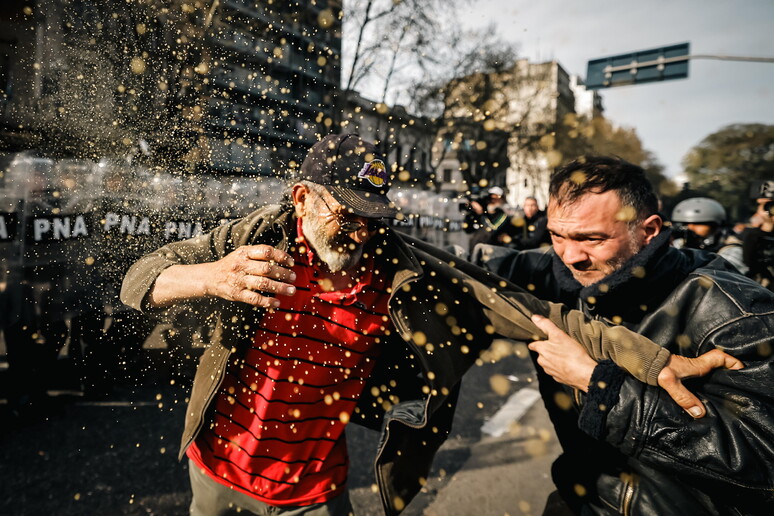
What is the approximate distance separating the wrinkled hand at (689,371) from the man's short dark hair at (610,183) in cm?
66

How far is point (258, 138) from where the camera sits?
2834mm


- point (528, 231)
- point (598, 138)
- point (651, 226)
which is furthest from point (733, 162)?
point (651, 226)

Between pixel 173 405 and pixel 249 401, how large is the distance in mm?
3710

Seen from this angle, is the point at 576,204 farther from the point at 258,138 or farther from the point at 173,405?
the point at 173,405

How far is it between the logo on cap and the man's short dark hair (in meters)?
0.84

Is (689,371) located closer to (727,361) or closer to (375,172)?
(727,361)

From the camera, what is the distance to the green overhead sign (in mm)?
9555

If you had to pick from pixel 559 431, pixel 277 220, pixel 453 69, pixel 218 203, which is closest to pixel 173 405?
pixel 218 203

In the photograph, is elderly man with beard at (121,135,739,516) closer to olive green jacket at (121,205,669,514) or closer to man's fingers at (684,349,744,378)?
olive green jacket at (121,205,669,514)

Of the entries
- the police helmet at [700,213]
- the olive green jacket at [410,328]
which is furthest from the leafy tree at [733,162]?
the olive green jacket at [410,328]

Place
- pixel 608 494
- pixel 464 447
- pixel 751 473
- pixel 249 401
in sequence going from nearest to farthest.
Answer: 1. pixel 751 473
2. pixel 608 494
3. pixel 249 401
4. pixel 464 447

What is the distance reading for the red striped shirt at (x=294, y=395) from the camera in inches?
71.1

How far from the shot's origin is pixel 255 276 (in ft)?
4.60

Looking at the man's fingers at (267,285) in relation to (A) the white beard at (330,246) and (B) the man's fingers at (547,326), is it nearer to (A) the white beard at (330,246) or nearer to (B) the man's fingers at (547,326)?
(A) the white beard at (330,246)
